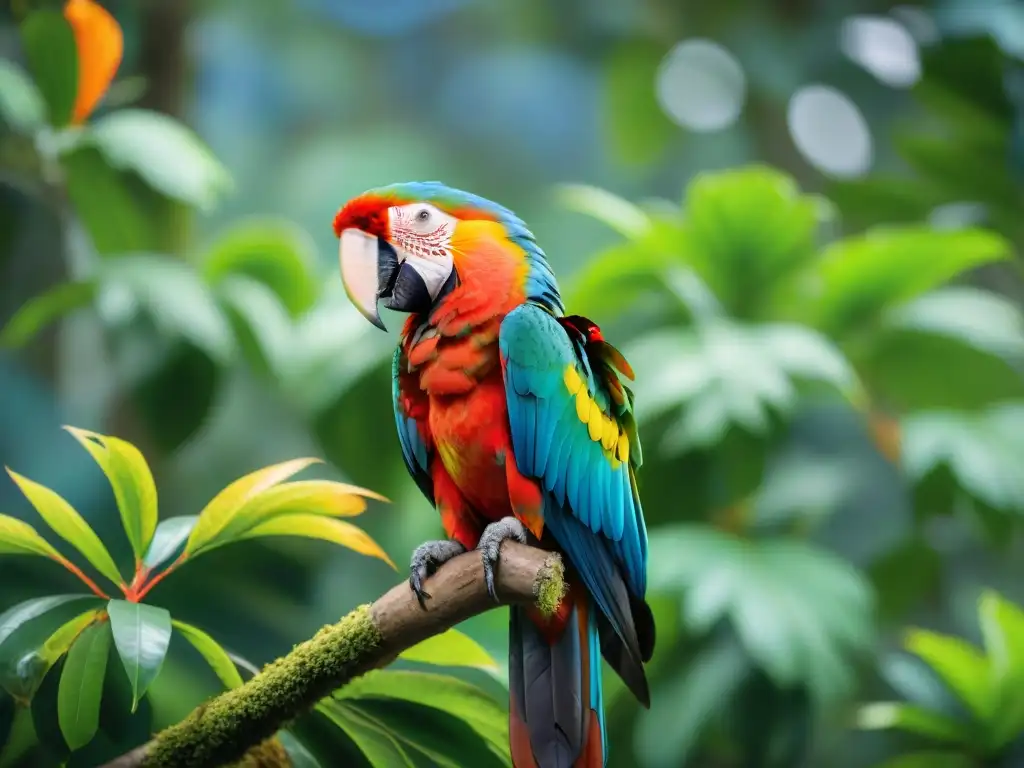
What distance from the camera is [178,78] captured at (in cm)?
162

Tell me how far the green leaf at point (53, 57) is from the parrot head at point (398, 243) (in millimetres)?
673

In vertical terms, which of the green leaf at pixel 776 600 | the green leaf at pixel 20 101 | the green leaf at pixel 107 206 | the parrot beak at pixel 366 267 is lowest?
the green leaf at pixel 776 600

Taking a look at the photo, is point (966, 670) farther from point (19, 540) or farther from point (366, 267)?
point (19, 540)

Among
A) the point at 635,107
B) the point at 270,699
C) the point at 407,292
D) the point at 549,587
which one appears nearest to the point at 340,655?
the point at 270,699

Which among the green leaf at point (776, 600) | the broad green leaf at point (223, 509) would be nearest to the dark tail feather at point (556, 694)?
the broad green leaf at point (223, 509)

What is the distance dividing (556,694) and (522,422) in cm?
20

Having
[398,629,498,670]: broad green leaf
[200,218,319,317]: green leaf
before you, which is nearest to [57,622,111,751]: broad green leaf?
[398,629,498,670]: broad green leaf

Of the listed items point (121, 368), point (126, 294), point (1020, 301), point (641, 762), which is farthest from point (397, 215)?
point (1020, 301)

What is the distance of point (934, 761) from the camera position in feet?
4.79

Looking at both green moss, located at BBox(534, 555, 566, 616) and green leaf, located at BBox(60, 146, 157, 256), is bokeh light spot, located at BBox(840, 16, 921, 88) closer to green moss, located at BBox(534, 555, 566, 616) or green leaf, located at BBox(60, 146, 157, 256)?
green leaf, located at BBox(60, 146, 157, 256)

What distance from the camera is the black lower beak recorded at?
71cm

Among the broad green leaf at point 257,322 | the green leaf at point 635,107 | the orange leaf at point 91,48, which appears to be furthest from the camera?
the green leaf at point 635,107

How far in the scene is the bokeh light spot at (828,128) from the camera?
2.00 meters

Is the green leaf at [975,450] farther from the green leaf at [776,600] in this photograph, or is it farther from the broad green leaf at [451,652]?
the broad green leaf at [451,652]
